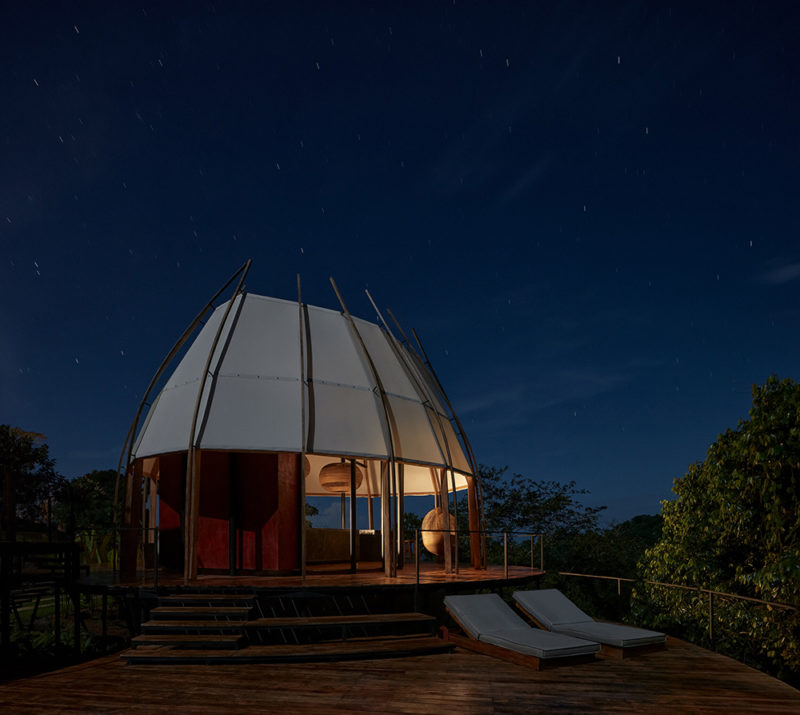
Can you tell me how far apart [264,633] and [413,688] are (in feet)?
9.15

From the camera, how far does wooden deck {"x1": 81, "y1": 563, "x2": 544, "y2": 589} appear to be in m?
9.98

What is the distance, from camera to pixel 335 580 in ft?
35.1

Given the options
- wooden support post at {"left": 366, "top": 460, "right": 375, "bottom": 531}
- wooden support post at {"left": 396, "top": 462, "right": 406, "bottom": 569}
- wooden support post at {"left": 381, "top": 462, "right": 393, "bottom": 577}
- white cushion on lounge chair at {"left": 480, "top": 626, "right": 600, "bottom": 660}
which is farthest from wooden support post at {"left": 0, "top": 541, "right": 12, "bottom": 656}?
wooden support post at {"left": 366, "top": 460, "right": 375, "bottom": 531}

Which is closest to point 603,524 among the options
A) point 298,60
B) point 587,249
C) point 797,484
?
point 587,249

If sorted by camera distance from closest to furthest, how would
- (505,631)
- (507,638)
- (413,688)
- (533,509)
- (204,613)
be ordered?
(413,688), (507,638), (505,631), (204,613), (533,509)

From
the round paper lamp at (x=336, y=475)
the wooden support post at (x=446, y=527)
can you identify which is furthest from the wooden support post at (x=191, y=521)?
the round paper lamp at (x=336, y=475)

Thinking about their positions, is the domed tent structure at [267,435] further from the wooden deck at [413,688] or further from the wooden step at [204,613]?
the wooden deck at [413,688]

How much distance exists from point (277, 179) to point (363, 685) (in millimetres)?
11196

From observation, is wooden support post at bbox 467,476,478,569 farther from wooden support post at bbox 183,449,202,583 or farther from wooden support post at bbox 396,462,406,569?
wooden support post at bbox 183,449,202,583

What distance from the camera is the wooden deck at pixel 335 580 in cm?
998

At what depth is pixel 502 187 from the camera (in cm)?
1677

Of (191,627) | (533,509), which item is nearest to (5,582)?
(191,627)

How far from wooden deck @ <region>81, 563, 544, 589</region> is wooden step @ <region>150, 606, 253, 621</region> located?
0.58 meters

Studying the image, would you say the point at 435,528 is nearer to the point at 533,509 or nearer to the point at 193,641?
the point at 193,641
